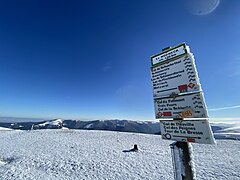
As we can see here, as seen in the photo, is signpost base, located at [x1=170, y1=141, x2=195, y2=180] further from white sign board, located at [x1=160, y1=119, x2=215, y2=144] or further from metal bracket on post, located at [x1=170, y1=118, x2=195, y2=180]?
white sign board, located at [x1=160, y1=119, x2=215, y2=144]

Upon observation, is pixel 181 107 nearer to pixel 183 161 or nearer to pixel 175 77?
pixel 175 77

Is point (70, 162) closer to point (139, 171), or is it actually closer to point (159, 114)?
point (139, 171)

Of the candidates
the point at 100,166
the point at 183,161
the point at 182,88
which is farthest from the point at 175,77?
the point at 100,166

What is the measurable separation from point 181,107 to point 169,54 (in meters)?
1.11

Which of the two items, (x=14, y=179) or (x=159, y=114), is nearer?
(x=159, y=114)

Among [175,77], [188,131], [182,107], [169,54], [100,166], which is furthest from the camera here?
[100,166]

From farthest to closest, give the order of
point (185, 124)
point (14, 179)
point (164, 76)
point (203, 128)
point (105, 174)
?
point (105, 174), point (14, 179), point (164, 76), point (185, 124), point (203, 128)

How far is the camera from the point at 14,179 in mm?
6387

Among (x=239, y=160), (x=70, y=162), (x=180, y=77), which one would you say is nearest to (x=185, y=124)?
(x=180, y=77)

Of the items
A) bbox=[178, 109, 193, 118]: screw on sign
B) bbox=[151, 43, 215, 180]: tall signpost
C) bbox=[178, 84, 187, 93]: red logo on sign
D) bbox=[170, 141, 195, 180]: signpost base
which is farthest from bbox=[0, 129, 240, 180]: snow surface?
bbox=[178, 84, 187, 93]: red logo on sign

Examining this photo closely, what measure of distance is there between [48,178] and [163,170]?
234 inches

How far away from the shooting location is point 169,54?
287 centimetres

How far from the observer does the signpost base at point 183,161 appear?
2463mm

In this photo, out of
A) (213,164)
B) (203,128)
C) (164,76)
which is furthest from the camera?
(213,164)
